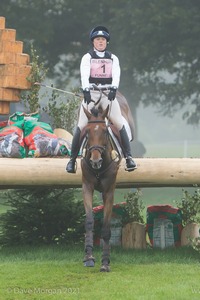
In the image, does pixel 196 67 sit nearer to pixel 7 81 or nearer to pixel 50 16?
pixel 50 16

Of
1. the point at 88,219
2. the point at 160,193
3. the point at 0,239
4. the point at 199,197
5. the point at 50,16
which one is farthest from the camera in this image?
the point at 50,16

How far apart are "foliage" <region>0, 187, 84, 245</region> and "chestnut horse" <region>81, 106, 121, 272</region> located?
282cm

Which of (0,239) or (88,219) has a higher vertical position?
(88,219)

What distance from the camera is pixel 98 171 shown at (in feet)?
30.9

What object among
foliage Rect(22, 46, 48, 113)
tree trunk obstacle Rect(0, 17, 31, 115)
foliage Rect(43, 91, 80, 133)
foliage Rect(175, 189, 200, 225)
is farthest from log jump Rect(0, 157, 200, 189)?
foliage Rect(43, 91, 80, 133)

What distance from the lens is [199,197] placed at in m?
11.6

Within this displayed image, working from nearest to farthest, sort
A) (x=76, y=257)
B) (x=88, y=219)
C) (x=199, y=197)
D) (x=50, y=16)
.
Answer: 1. (x=88, y=219)
2. (x=76, y=257)
3. (x=199, y=197)
4. (x=50, y=16)

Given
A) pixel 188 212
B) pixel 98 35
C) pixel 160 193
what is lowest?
pixel 160 193

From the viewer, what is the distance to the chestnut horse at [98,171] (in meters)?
8.98

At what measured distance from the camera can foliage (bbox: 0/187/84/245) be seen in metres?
12.3

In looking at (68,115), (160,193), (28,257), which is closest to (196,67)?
(160,193)

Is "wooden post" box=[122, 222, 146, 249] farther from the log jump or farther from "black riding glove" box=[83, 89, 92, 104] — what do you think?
"black riding glove" box=[83, 89, 92, 104]

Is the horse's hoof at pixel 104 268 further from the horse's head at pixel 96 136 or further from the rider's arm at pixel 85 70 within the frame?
the rider's arm at pixel 85 70

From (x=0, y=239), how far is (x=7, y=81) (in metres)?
2.50
